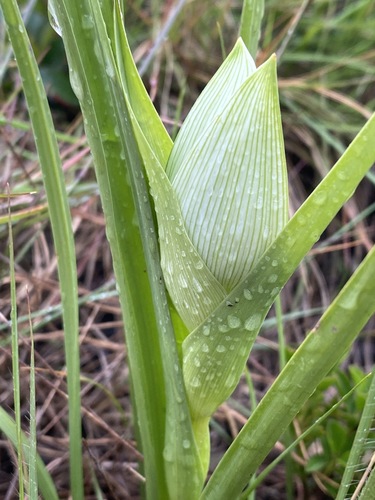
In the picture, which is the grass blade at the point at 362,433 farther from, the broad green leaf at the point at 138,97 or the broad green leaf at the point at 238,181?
the broad green leaf at the point at 138,97

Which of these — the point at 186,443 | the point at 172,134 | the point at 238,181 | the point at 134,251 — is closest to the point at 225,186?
the point at 238,181

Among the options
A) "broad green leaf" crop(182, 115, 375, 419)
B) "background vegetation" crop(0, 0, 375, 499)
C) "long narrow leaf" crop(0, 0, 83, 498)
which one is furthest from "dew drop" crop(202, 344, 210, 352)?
"background vegetation" crop(0, 0, 375, 499)

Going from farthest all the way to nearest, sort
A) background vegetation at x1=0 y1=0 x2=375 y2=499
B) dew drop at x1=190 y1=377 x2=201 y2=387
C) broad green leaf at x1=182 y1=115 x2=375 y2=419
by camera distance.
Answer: background vegetation at x1=0 y1=0 x2=375 y2=499
dew drop at x1=190 y1=377 x2=201 y2=387
broad green leaf at x1=182 y1=115 x2=375 y2=419

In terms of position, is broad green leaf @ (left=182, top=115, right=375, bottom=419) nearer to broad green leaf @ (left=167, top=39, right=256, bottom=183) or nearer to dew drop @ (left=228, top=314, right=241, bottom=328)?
dew drop @ (left=228, top=314, right=241, bottom=328)

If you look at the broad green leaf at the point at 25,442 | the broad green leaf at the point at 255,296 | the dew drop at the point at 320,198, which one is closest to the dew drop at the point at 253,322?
the broad green leaf at the point at 255,296

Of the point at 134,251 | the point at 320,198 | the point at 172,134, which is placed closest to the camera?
the point at 320,198

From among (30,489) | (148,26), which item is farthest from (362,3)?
(30,489)

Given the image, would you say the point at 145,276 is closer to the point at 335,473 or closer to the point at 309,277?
the point at 335,473

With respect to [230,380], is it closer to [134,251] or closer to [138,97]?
[134,251]
